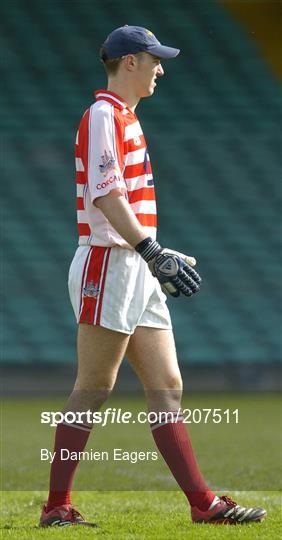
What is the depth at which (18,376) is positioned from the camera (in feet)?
32.0

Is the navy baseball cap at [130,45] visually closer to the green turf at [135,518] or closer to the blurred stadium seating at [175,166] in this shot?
the green turf at [135,518]

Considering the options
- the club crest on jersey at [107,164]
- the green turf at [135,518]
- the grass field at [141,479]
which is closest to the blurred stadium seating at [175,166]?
the grass field at [141,479]

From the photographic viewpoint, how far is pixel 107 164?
10.8ft

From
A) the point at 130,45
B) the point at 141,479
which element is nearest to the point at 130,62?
the point at 130,45

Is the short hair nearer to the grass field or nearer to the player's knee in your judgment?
the player's knee

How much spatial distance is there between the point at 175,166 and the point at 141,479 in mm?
6357

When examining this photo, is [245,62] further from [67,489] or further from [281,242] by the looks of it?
[67,489]

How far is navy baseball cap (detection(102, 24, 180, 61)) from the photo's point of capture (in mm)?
Answer: 3449

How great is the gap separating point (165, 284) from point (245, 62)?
850 cm

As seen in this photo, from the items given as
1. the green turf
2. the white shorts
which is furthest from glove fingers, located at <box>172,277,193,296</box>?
the green turf

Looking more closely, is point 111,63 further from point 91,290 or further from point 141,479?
point 141,479

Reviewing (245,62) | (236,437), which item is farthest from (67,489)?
(245,62)

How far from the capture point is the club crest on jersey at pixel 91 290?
336 centimetres

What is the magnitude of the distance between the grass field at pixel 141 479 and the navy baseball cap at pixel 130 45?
1.43 meters
